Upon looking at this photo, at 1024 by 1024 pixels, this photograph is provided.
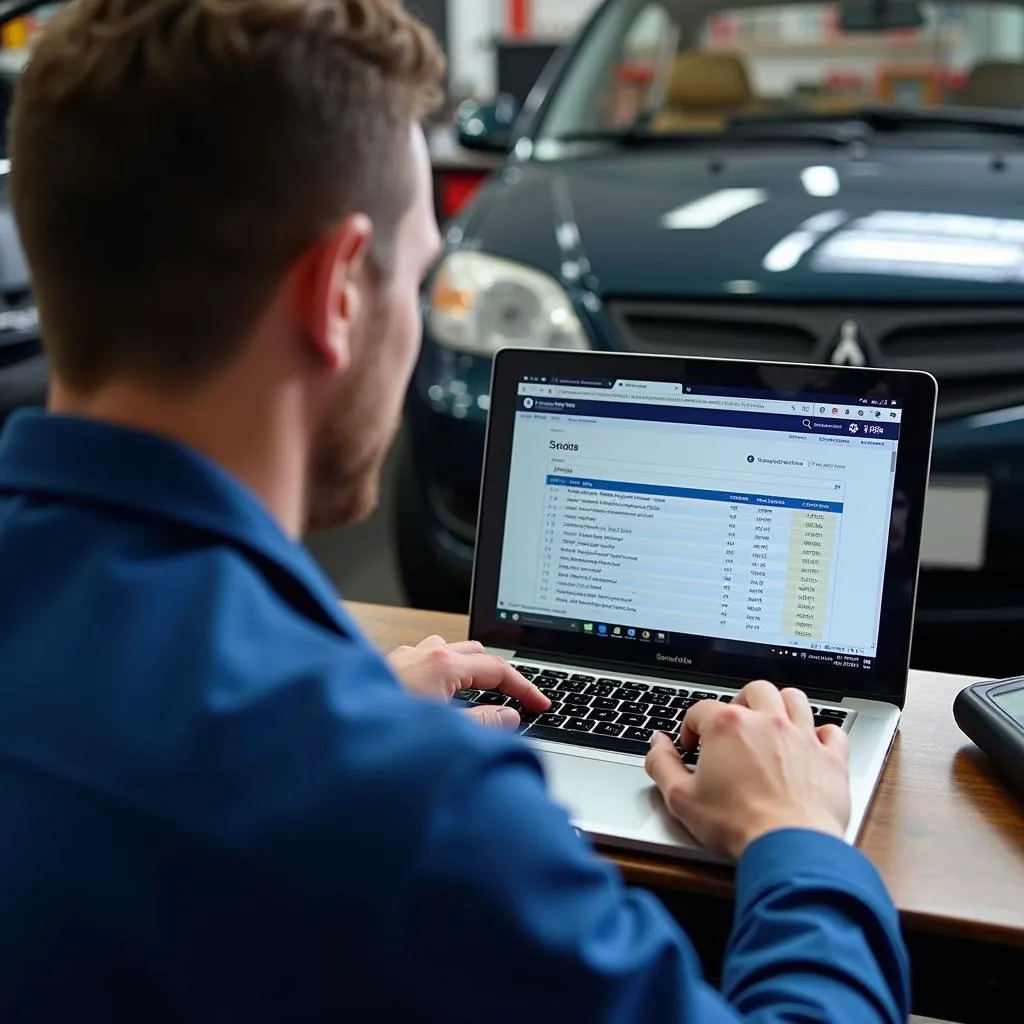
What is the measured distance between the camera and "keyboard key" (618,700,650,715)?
1.20 meters

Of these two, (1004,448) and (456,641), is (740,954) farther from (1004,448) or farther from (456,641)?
(1004,448)

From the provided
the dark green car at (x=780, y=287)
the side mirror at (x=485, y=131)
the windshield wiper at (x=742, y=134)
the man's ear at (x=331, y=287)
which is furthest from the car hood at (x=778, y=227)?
the man's ear at (x=331, y=287)

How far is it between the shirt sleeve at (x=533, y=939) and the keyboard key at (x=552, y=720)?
42 cm

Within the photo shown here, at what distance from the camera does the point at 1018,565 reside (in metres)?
2.23

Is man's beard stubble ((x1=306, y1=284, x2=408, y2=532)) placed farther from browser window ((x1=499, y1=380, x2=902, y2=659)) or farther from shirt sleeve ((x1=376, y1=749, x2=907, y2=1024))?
browser window ((x1=499, y1=380, x2=902, y2=659))

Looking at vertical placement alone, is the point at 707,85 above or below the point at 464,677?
below

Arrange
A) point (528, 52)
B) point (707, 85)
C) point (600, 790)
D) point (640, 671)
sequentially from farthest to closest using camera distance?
point (528, 52) → point (707, 85) → point (640, 671) → point (600, 790)

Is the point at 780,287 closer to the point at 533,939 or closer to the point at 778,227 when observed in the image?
the point at 778,227

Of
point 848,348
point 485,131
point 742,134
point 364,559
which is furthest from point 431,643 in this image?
point 364,559

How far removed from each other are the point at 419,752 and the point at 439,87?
0.49m

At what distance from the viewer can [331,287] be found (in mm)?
735

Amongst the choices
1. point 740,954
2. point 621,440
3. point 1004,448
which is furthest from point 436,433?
point 740,954

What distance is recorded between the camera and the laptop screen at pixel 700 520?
4.01 feet

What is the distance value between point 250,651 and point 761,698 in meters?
0.53
